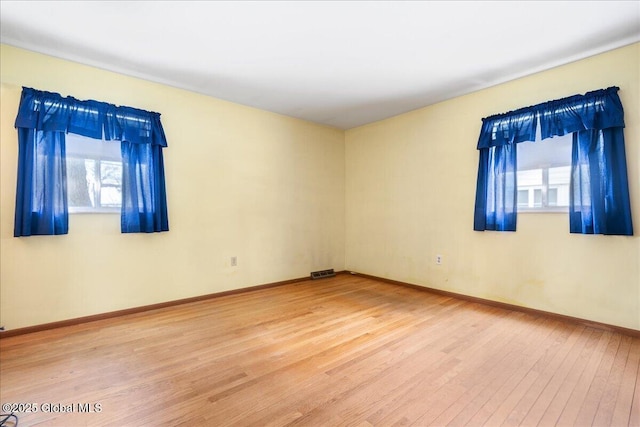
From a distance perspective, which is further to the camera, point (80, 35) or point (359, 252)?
point (359, 252)

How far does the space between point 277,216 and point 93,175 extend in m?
2.25

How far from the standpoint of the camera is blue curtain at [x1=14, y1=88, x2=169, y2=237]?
257 centimetres

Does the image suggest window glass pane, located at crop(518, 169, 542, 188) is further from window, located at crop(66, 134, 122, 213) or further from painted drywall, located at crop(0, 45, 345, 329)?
window, located at crop(66, 134, 122, 213)

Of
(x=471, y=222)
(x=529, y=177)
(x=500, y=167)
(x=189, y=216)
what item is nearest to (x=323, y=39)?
(x=500, y=167)

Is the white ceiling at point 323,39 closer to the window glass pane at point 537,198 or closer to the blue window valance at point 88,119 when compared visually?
the blue window valance at point 88,119

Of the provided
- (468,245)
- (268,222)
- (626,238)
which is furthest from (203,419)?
(626,238)

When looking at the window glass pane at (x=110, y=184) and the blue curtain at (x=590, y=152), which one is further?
the window glass pane at (x=110, y=184)

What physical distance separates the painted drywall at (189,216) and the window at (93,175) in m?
0.14

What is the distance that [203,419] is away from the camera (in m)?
1.54

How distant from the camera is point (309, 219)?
15.8 feet

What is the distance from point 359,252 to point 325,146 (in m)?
1.94

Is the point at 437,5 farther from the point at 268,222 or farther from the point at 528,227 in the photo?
the point at 268,222

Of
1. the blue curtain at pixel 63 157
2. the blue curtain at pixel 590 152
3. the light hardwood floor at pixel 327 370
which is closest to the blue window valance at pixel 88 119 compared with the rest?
the blue curtain at pixel 63 157

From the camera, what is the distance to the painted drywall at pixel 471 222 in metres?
2.64
